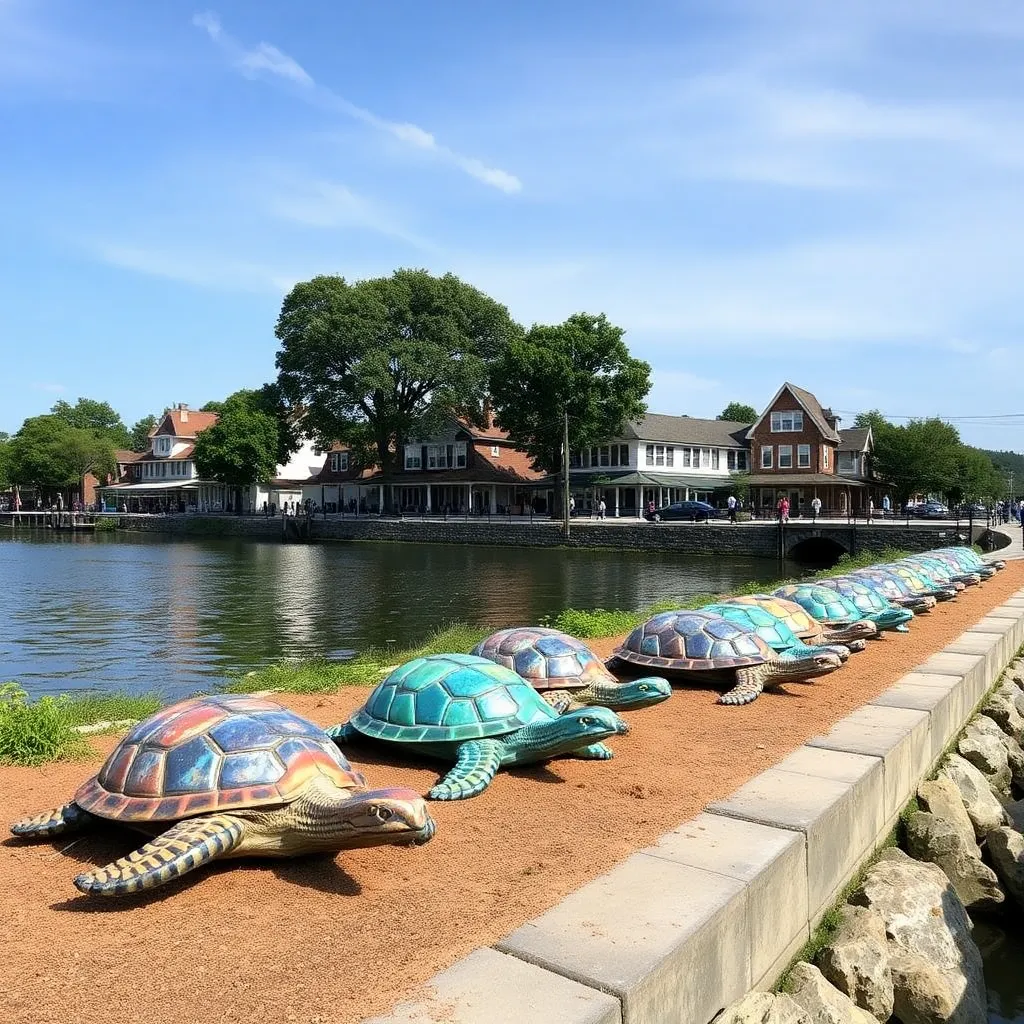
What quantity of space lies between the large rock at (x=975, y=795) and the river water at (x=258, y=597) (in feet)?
41.3

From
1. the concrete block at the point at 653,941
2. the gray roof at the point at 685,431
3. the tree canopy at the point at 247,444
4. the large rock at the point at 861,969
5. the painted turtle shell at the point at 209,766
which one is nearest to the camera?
the concrete block at the point at 653,941

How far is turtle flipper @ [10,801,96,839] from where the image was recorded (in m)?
6.25

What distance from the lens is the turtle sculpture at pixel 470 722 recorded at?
7.54 metres

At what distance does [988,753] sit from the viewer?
448 inches

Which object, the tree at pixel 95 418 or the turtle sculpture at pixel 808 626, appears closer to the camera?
the turtle sculpture at pixel 808 626

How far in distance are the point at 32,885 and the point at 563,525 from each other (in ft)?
177

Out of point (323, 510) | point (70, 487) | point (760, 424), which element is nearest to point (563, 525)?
point (760, 424)

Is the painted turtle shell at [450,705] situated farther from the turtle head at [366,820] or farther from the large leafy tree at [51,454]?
the large leafy tree at [51,454]

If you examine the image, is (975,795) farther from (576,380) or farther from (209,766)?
(576,380)

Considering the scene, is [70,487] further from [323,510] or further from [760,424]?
[760,424]

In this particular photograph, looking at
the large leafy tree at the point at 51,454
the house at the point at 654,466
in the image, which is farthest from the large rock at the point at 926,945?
the large leafy tree at the point at 51,454

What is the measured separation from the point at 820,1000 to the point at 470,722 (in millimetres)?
3744

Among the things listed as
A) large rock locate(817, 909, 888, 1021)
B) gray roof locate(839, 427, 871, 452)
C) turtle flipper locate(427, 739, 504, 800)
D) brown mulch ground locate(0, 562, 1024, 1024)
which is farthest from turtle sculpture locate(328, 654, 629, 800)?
gray roof locate(839, 427, 871, 452)

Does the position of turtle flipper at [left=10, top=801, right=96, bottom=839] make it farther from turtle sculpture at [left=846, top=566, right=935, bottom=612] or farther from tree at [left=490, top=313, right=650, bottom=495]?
tree at [left=490, top=313, right=650, bottom=495]
